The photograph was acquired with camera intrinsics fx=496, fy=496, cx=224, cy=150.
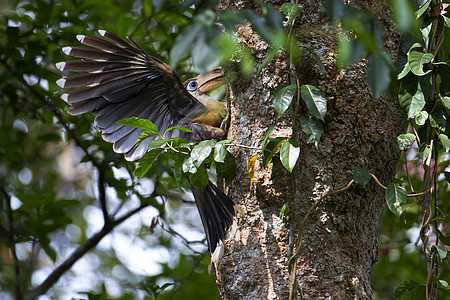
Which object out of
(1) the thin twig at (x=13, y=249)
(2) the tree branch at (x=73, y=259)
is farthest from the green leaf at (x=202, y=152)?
(1) the thin twig at (x=13, y=249)

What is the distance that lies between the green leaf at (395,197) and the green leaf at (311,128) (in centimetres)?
29

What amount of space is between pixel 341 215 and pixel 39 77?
1.85 m

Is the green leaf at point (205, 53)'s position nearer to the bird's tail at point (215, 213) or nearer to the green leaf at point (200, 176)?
the green leaf at point (200, 176)

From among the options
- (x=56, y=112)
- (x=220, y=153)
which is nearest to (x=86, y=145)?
(x=56, y=112)

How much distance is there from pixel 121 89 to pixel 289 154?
87 cm

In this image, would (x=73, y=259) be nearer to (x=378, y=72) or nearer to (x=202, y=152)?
(x=202, y=152)

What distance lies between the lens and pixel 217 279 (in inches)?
65.5

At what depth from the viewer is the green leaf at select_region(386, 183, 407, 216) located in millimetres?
1483

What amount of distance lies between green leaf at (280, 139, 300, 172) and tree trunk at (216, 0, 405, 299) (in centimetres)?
12

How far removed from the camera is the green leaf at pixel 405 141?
60.8 inches

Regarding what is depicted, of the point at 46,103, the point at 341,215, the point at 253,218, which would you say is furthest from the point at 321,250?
the point at 46,103

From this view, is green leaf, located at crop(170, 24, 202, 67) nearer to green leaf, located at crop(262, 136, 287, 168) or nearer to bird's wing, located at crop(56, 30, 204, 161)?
green leaf, located at crop(262, 136, 287, 168)

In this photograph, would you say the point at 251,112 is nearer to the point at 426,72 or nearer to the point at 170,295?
the point at 426,72

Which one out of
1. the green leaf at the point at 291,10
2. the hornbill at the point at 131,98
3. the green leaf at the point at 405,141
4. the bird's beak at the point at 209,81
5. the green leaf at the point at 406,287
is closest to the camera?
the green leaf at the point at 291,10
